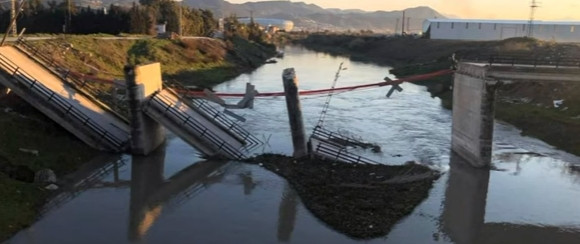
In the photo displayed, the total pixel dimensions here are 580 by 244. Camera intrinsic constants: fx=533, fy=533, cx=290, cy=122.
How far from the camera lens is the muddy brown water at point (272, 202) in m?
20.0

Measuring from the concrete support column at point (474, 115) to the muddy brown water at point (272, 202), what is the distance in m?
1.02

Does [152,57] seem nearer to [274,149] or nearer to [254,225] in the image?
[274,149]

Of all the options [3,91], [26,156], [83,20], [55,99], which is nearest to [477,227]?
[26,156]

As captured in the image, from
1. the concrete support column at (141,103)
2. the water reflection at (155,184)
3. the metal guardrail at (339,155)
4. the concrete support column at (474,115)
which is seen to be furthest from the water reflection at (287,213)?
the concrete support column at (474,115)

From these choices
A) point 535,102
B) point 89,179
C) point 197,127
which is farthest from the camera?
point 535,102

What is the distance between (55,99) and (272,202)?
14.1 metres

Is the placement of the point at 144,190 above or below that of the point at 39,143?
below

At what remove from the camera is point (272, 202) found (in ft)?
77.6

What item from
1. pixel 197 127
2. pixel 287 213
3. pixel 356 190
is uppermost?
pixel 197 127

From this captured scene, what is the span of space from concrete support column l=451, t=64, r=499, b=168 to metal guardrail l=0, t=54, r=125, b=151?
66.3 ft

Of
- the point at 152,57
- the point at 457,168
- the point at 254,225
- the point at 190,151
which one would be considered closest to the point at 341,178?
the point at 254,225

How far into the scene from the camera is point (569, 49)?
78.1 m

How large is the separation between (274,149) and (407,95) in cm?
3533

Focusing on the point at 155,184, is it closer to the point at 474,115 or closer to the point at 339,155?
the point at 339,155
